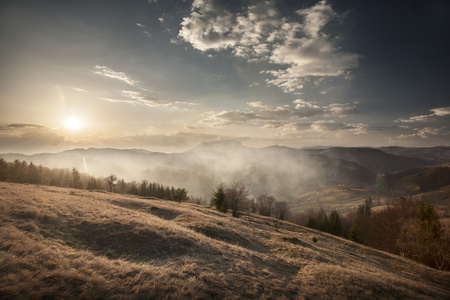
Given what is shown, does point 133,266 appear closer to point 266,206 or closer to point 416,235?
point 416,235

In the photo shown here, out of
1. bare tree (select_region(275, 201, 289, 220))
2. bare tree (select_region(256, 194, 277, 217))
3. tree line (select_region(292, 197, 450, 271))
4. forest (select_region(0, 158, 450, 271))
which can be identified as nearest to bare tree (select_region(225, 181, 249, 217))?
forest (select_region(0, 158, 450, 271))

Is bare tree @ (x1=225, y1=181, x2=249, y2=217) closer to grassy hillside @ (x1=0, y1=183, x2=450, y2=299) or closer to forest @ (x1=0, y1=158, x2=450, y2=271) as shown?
forest @ (x1=0, y1=158, x2=450, y2=271)

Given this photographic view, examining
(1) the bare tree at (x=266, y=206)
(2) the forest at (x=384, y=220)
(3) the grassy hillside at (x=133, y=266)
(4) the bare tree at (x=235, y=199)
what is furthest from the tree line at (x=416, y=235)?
(1) the bare tree at (x=266, y=206)

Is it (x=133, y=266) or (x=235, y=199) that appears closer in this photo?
(x=133, y=266)

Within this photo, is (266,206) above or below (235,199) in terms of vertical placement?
below

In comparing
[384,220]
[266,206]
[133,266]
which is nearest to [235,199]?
[133,266]

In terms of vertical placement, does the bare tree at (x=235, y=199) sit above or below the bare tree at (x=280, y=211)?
above

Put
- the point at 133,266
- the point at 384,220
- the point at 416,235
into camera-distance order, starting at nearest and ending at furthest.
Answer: the point at 133,266, the point at 416,235, the point at 384,220

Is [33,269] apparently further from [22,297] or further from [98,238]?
[98,238]

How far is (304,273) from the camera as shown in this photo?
14.1m

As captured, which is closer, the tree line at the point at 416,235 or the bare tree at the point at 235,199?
the tree line at the point at 416,235

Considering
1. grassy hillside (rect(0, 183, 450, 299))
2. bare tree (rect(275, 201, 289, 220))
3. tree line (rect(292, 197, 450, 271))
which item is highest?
grassy hillside (rect(0, 183, 450, 299))

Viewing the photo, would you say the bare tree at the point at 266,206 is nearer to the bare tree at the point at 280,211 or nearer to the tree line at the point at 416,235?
the bare tree at the point at 280,211

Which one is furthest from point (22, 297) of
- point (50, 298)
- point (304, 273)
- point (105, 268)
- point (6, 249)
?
point (304, 273)
